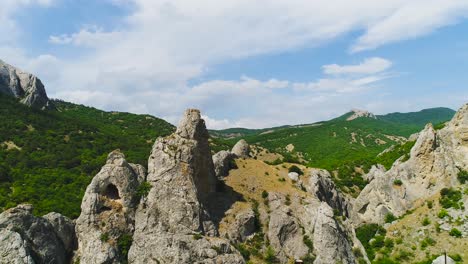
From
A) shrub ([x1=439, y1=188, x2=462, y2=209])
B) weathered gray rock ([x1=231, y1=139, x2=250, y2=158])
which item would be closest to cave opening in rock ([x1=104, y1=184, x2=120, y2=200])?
weathered gray rock ([x1=231, y1=139, x2=250, y2=158])

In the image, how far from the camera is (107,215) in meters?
45.8

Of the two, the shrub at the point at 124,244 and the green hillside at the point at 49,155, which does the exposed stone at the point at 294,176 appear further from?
the green hillside at the point at 49,155

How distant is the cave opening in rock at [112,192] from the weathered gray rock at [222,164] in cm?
1733

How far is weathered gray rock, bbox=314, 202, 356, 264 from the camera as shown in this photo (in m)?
49.1

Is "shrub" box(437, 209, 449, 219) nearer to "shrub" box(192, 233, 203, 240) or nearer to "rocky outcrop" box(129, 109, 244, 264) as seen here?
"rocky outcrop" box(129, 109, 244, 264)

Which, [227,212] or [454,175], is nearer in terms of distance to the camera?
[227,212]

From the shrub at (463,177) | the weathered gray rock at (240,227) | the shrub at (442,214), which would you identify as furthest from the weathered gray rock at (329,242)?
the shrub at (463,177)

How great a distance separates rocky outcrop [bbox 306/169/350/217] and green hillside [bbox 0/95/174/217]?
39738mm

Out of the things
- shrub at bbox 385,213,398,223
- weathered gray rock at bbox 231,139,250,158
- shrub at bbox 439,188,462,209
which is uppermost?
weathered gray rock at bbox 231,139,250,158

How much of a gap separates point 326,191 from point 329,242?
23266 millimetres

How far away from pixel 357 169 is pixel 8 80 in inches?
5254

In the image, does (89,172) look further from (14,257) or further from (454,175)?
(454,175)

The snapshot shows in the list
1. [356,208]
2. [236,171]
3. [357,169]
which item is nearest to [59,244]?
[236,171]

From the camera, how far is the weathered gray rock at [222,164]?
61844 mm
